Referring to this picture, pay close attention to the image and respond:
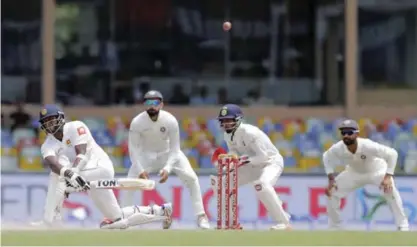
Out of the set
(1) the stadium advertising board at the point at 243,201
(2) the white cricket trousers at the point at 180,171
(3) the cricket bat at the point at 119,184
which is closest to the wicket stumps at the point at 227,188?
(3) the cricket bat at the point at 119,184

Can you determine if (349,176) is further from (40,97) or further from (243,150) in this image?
(40,97)

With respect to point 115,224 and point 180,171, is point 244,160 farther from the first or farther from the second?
point 115,224

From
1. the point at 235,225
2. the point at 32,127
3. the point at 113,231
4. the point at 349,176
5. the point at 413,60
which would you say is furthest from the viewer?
the point at 413,60

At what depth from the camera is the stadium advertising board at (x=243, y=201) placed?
1700 cm

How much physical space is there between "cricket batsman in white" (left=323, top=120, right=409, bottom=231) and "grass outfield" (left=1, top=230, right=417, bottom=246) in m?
2.88

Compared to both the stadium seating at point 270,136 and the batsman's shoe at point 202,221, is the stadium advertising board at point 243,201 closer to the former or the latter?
the stadium seating at point 270,136

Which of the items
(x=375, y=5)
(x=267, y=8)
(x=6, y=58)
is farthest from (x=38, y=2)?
(x=375, y=5)

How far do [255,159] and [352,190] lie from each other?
179cm

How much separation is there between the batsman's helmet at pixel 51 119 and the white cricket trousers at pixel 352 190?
12.4 feet

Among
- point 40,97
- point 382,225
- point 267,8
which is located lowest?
point 382,225

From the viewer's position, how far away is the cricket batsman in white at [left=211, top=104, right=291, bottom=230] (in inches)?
580

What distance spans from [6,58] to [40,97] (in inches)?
35.5

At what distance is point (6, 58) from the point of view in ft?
73.7

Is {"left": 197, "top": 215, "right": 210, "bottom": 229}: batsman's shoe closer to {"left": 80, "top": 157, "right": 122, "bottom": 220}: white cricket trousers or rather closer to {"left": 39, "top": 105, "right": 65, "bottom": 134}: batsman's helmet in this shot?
{"left": 80, "top": 157, "right": 122, "bottom": 220}: white cricket trousers
